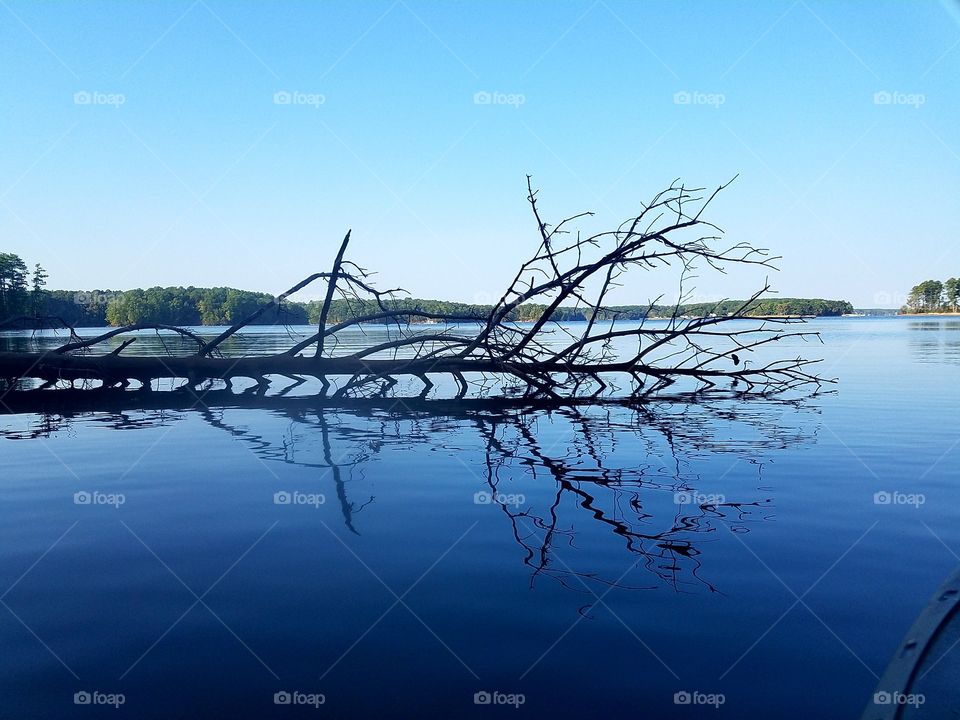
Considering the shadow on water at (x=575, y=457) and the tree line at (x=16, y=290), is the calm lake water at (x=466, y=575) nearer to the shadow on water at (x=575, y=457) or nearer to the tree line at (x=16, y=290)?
the shadow on water at (x=575, y=457)

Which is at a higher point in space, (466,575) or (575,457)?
(575,457)

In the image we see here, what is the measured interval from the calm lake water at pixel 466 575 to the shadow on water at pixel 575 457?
1.9 inches

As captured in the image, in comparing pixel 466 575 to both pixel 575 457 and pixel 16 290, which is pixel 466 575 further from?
pixel 16 290

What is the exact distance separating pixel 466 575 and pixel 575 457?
14.1 ft

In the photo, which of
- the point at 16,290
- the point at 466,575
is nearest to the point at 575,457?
the point at 466,575

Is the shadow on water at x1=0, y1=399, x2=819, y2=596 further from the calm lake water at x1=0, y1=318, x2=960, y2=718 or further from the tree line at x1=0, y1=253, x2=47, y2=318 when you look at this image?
the tree line at x1=0, y1=253, x2=47, y2=318

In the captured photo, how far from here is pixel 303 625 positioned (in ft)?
12.7

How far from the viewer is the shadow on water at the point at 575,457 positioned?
528cm

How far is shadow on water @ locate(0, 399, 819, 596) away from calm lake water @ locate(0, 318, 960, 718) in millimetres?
48

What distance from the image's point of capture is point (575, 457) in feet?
28.6

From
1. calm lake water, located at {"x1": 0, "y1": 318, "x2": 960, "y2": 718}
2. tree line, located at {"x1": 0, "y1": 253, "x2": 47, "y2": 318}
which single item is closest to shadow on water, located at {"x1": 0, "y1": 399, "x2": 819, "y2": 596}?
calm lake water, located at {"x1": 0, "y1": 318, "x2": 960, "y2": 718}

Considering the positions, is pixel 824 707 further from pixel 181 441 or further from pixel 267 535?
pixel 181 441

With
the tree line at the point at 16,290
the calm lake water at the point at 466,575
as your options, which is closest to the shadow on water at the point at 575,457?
the calm lake water at the point at 466,575

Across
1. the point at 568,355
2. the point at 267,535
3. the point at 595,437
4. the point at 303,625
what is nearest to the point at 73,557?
the point at 267,535
